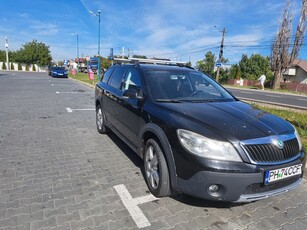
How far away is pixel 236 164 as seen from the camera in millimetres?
2277

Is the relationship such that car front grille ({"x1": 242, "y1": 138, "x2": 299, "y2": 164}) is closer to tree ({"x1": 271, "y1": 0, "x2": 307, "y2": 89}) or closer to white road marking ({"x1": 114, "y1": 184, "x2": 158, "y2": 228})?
white road marking ({"x1": 114, "y1": 184, "x2": 158, "y2": 228})

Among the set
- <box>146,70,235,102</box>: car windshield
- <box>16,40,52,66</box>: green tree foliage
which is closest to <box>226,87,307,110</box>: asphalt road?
<box>146,70,235,102</box>: car windshield

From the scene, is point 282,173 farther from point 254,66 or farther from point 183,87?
point 254,66

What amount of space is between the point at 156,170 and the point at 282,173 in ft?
4.55

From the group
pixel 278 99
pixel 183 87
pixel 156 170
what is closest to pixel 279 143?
pixel 156 170

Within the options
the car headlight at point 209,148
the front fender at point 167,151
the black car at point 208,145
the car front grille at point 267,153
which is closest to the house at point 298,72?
the black car at point 208,145

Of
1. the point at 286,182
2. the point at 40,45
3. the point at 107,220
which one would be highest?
the point at 40,45

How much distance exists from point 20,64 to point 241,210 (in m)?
73.1

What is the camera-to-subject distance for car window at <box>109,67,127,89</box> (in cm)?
452

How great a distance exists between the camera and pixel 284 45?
31172 millimetres

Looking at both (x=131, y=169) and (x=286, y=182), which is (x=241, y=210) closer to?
(x=286, y=182)

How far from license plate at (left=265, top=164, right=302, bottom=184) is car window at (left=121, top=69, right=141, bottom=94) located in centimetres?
202

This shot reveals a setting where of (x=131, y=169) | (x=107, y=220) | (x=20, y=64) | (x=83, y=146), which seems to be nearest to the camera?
(x=107, y=220)

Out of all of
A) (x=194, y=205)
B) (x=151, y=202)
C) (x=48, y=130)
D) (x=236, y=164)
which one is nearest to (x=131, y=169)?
(x=151, y=202)
